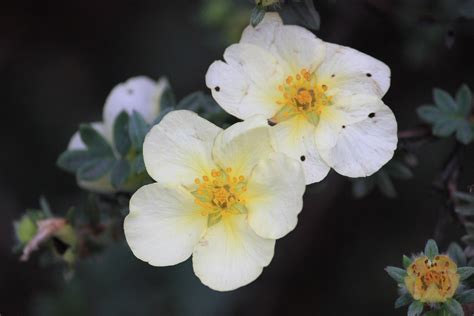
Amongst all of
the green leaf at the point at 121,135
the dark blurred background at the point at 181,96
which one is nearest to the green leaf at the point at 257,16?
the green leaf at the point at 121,135

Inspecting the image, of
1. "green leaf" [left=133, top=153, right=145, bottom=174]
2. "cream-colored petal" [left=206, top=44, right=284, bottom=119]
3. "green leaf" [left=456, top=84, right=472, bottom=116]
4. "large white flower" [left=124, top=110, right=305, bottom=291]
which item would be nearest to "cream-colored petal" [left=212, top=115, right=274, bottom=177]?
"large white flower" [left=124, top=110, right=305, bottom=291]

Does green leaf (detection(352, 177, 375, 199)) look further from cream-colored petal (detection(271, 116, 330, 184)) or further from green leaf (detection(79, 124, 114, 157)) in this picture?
green leaf (detection(79, 124, 114, 157))

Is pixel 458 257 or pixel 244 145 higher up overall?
pixel 244 145

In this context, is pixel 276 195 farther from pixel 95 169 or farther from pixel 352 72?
pixel 95 169

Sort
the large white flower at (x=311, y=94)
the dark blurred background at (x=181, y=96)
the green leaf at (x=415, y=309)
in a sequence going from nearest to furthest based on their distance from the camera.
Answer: the green leaf at (x=415, y=309), the large white flower at (x=311, y=94), the dark blurred background at (x=181, y=96)

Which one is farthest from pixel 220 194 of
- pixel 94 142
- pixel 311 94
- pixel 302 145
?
pixel 94 142

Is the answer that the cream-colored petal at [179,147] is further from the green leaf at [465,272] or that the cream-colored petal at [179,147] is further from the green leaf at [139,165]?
the green leaf at [465,272]
